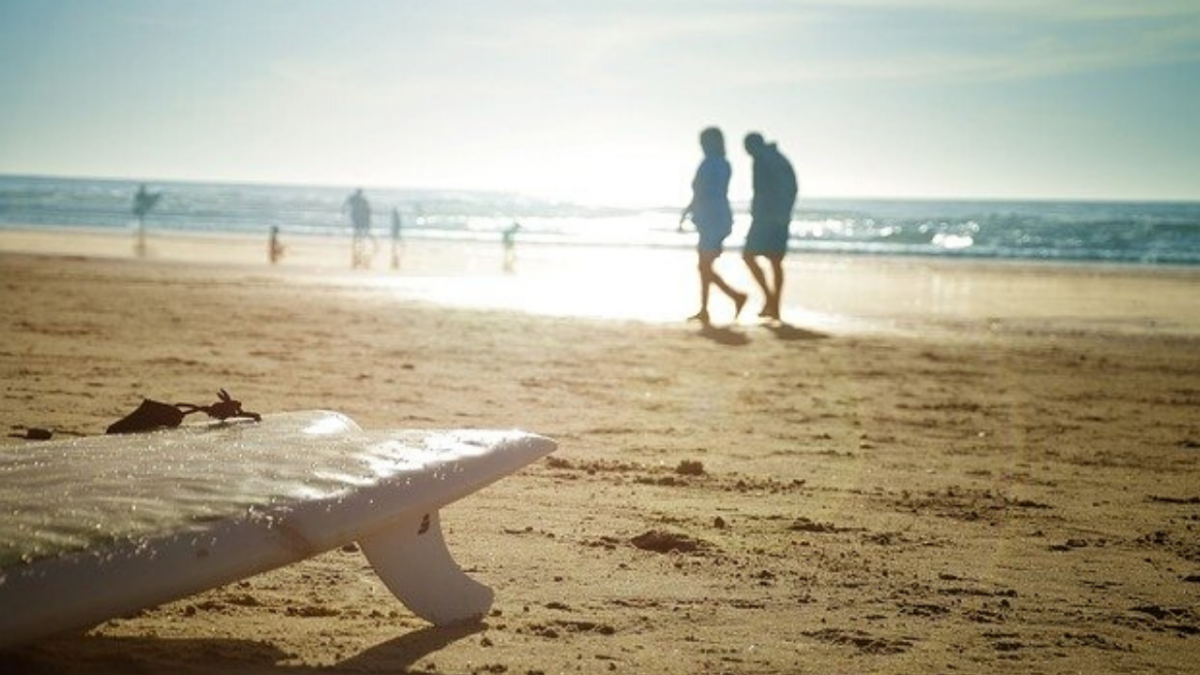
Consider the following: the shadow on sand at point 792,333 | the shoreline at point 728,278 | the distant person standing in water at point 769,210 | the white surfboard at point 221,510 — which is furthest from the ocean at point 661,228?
the white surfboard at point 221,510

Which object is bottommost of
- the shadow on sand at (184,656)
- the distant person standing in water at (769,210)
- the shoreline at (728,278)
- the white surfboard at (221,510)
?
the shoreline at (728,278)

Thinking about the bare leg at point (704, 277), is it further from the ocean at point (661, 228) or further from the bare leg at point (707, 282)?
the ocean at point (661, 228)

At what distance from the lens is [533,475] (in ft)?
20.6

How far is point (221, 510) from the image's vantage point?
3.31 metres

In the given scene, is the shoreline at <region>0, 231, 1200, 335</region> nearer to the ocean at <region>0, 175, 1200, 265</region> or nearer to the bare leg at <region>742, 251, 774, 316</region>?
the bare leg at <region>742, 251, 774, 316</region>

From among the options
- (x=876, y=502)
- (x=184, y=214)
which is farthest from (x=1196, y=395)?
(x=184, y=214)

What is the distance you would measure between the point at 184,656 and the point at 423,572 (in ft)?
2.10

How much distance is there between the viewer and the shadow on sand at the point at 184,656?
3.28 meters

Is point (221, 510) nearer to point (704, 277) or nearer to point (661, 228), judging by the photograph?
point (704, 277)

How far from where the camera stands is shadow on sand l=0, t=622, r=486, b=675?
3275 millimetres

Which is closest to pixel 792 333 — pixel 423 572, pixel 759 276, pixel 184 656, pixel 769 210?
pixel 759 276

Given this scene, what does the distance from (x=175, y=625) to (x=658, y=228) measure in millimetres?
65297

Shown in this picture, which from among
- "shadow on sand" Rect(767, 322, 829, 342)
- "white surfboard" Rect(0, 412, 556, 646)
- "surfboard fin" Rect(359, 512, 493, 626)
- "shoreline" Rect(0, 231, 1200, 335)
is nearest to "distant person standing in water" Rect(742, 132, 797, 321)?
"shoreline" Rect(0, 231, 1200, 335)

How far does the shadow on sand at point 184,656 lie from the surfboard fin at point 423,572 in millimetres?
115
